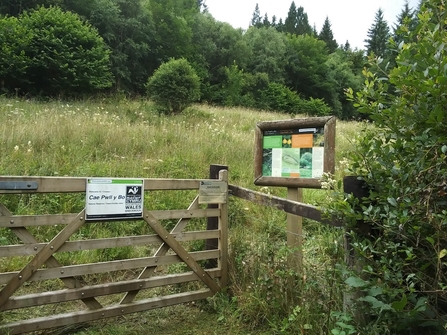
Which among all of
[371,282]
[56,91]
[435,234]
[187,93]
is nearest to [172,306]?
[371,282]

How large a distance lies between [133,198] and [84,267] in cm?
72

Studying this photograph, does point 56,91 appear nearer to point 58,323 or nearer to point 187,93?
point 187,93

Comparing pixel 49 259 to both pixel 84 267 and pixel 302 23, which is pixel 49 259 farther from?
pixel 302 23

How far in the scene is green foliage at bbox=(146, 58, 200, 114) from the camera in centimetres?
1220

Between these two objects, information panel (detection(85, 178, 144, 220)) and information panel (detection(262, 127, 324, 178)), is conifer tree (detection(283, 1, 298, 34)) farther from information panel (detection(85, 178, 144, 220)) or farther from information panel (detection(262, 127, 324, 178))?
information panel (detection(85, 178, 144, 220))

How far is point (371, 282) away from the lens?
1.81m

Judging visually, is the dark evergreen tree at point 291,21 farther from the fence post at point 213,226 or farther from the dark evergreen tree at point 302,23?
the fence post at point 213,226

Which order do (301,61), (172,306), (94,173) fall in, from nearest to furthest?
(172,306) < (94,173) < (301,61)

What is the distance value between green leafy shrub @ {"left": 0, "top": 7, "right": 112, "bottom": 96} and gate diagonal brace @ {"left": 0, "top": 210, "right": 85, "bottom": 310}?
1606 centimetres

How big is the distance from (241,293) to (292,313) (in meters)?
0.78

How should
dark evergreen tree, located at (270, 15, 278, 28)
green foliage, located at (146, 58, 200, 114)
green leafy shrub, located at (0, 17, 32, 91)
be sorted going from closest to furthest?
green foliage, located at (146, 58, 200, 114)
green leafy shrub, located at (0, 17, 32, 91)
dark evergreen tree, located at (270, 15, 278, 28)

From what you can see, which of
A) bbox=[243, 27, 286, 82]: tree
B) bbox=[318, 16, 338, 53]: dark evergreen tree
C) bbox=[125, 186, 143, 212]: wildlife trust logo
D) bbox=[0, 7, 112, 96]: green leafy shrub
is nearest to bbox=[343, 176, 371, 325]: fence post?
bbox=[125, 186, 143, 212]: wildlife trust logo

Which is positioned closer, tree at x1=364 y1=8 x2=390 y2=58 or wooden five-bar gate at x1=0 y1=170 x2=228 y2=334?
wooden five-bar gate at x1=0 y1=170 x2=228 y2=334

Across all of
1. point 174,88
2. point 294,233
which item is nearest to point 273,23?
point 174,88
